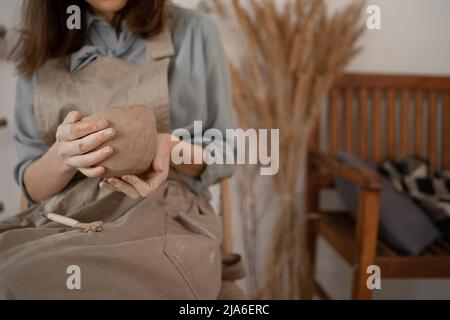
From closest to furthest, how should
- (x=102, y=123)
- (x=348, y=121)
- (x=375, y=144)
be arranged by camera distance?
(x=102, y=123) < (x=375, y=144) < (x=348, y=121)

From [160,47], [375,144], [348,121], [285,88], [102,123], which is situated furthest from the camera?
[285,88]

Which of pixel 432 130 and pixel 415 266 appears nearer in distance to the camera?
pixel 432 130

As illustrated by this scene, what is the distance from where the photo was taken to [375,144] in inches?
29.8

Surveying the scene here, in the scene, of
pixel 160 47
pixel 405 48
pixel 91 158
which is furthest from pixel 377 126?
pixel 91 158

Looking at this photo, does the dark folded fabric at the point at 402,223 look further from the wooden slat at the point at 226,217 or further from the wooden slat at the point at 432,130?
the wooden slat at the point at 226,217

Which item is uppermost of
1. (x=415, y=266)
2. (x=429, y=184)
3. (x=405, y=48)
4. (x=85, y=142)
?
(x=405, y=48)

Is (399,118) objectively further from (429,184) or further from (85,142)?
(85,142)

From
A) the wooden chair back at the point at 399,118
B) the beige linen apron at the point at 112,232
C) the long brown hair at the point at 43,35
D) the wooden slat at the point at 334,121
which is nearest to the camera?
the beige linen apron at the point at 112,232

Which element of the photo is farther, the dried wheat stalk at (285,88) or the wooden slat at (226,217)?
the dried wheat stalk at (285,88)

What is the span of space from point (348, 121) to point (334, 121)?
0.12 m

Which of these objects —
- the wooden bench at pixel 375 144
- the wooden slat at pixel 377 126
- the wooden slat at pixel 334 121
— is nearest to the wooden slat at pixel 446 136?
the wooden bench at pixel 375 144

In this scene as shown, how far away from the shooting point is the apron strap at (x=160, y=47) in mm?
547

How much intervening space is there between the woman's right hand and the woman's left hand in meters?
0.03

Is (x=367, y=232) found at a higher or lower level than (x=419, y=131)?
lower
